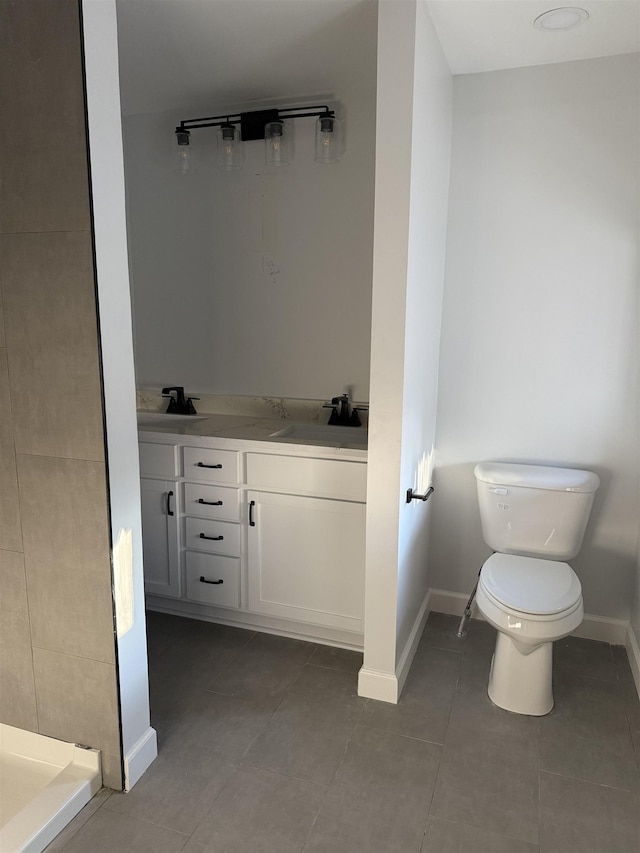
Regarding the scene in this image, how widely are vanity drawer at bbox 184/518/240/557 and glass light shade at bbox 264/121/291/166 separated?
1.64m

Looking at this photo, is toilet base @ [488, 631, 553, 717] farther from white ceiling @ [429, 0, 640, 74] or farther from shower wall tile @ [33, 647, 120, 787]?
white ceiling @ [429, 0, 640, 74]

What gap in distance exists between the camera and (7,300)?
1.64 m

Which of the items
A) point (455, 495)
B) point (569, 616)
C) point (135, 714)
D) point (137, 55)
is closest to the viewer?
point (135, 714)

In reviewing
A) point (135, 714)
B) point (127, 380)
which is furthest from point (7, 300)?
point (135, 714)

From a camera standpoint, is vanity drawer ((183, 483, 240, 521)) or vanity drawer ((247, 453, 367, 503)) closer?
vanity drawer ((247, 453, 367, 503))

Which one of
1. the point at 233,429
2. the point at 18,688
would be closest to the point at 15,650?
the point at 18,688

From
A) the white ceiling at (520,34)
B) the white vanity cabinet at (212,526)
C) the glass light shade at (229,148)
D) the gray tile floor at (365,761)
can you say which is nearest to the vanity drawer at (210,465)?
the white vanity cabinet at (212,526)

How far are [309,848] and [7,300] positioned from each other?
1.65 m

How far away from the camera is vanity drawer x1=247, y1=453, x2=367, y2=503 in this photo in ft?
7.67

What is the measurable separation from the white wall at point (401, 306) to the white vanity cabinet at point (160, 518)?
93cm

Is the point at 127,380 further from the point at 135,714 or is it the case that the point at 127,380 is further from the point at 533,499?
the point at 533,499

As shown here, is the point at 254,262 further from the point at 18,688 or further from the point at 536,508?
the point at 18,688

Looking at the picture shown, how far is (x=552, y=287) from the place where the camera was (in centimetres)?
247

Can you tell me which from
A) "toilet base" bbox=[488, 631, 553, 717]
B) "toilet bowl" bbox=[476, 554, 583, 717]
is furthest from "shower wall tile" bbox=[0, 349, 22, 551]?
"toilet base" bbox=[488, 631, 553, 717]
